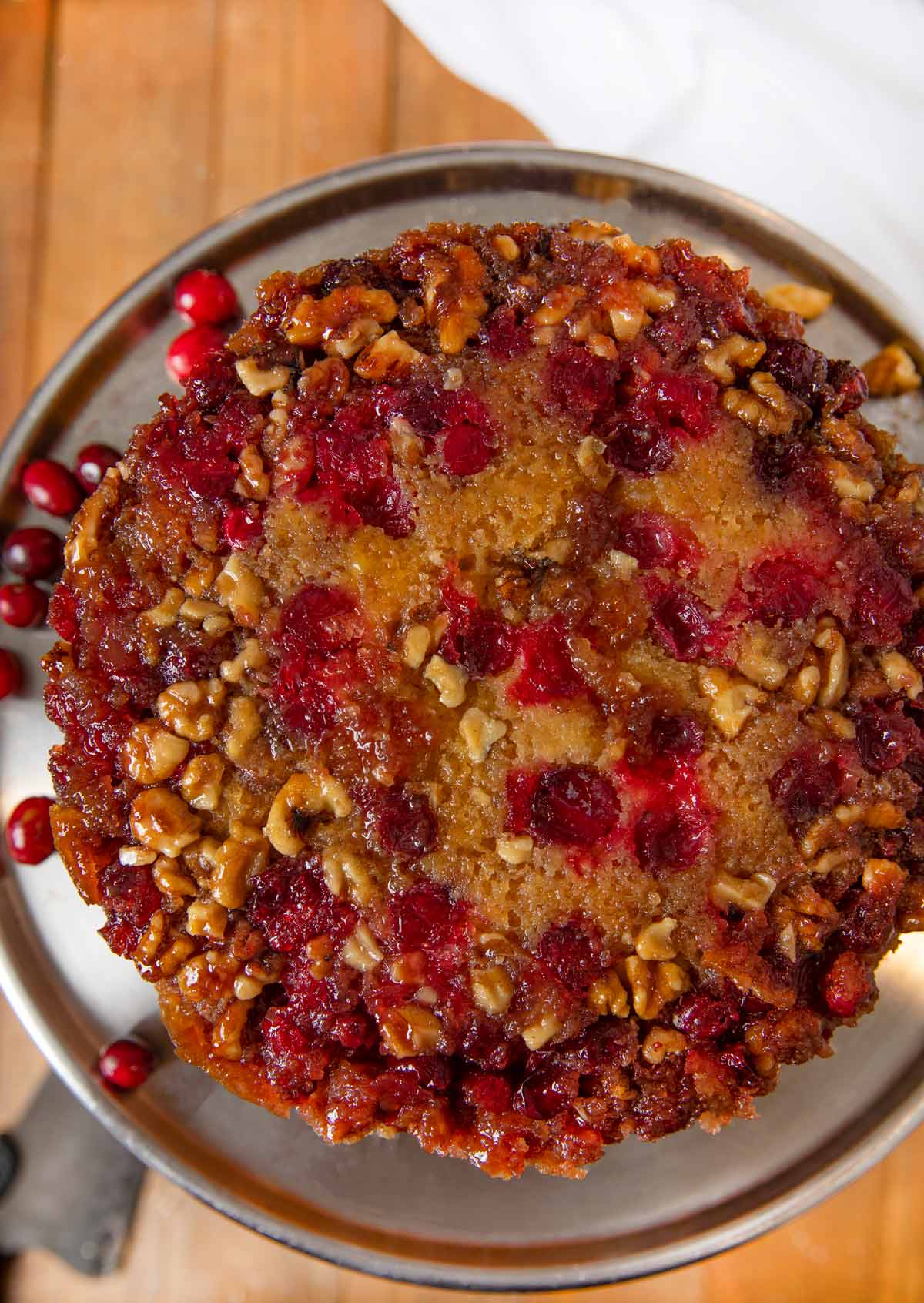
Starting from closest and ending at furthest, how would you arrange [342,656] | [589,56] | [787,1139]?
[342,656], [787,1139], [589,56]

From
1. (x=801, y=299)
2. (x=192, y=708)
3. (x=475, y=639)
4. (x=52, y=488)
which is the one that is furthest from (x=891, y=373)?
(x=52, y=488)

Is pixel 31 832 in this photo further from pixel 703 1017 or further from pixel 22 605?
pixel 703 1017

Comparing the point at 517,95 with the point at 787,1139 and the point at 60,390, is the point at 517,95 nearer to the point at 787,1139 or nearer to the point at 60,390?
the point at 60,390

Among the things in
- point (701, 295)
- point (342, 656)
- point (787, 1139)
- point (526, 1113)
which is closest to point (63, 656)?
point (342, 656)

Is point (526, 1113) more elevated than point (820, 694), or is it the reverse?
point (820, 694)

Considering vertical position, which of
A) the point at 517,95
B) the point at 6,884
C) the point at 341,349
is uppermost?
the point at 517,95

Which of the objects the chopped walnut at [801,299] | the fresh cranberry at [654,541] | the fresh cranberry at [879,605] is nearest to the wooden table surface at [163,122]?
the chopped walnut at [801,299]

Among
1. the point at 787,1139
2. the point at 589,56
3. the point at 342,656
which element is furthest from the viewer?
the point at 589,56

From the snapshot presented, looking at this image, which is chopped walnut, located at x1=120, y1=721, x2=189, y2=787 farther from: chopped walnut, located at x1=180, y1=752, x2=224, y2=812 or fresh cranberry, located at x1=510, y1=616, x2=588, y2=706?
fresh cranberry, located at x1=510, y1=616, x2=588, y2=706
